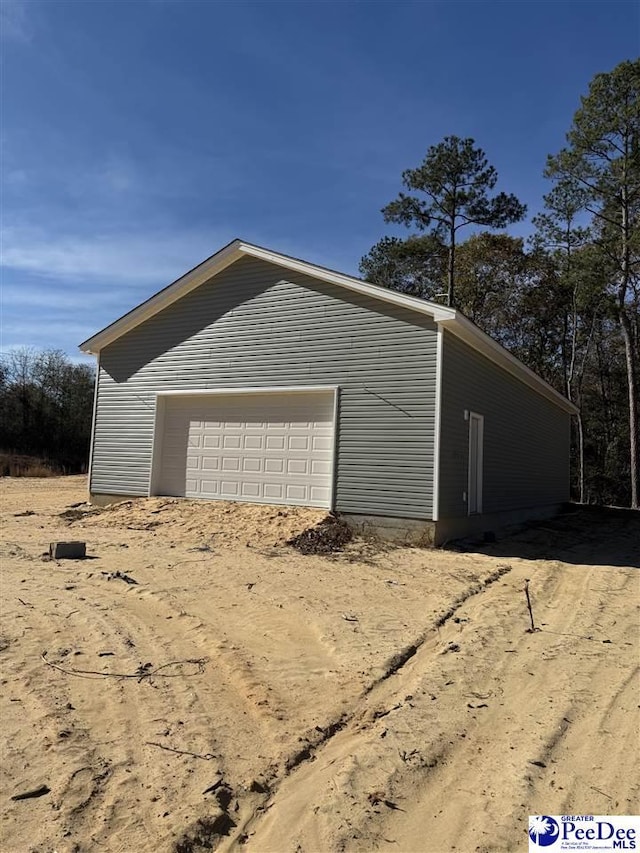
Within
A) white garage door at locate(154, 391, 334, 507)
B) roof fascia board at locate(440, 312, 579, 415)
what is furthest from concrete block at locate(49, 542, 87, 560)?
roof fascia board at locate(440, 312, 579, 415)

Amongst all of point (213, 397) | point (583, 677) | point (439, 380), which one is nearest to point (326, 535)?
point (439, 380)

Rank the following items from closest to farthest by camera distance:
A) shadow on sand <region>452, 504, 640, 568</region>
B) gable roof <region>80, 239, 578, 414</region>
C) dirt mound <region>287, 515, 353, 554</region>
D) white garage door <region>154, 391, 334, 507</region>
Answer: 1. dirt mound <region>287, 515, 353, 554</region>
2. shadow on sand <region>452, 504, 640, 568</region>
3. gable roof <region>80, 239, 578, 414</region>
4. white garage door <region>154, 391, 334, 507</region>

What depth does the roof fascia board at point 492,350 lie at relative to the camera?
1004 centimetres

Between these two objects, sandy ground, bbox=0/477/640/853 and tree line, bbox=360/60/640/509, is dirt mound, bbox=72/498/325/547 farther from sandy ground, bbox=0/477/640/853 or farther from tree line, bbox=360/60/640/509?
tree line, bbox=360/60/640/509

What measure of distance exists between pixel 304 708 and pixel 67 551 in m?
5.22

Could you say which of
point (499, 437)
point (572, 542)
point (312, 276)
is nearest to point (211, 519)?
point (312, 276)

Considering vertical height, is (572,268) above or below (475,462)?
above

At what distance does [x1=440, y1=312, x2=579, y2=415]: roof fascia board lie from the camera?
10.0m

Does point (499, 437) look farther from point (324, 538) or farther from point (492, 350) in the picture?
point (324, 538)

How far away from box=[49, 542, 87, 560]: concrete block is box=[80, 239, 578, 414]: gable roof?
619cm

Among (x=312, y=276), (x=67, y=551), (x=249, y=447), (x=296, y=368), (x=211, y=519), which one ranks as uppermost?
(x=312, y=276)

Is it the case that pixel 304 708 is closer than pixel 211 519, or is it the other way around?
pixel 304 708

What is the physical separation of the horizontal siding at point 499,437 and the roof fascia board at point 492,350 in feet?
0.48

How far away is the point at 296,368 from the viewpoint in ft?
37.4
